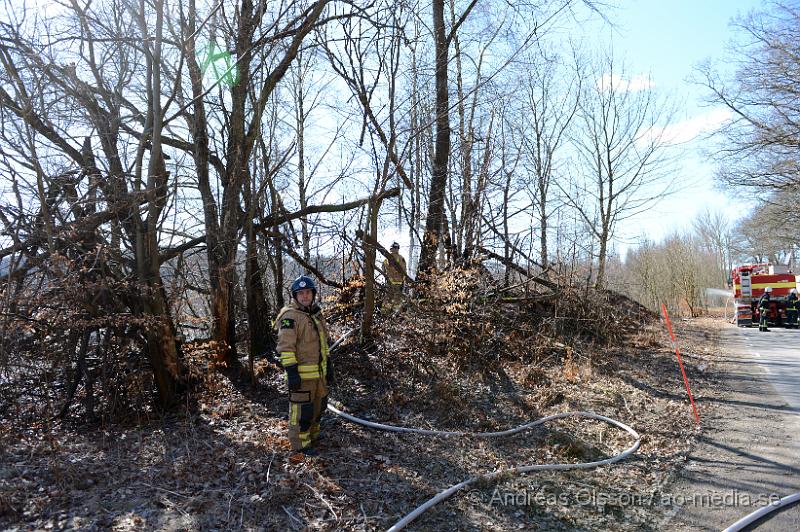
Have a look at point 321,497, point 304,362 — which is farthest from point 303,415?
point 321,497

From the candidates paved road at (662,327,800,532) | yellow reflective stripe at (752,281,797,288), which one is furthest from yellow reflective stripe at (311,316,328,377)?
yellow reflective stripe at (752,281,797,288)

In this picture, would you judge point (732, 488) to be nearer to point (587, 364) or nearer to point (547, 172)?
point (587, 364)

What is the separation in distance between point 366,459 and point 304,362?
120cm

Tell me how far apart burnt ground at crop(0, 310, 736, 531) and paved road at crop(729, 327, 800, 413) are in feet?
3.59

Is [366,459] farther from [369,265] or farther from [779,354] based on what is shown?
[779,354]

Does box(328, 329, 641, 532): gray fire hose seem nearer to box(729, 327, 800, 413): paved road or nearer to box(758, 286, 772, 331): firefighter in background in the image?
box(729, 327, 800, 413): paved road

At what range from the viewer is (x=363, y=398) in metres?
7.46

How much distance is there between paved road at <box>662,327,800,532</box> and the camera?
4314 mm

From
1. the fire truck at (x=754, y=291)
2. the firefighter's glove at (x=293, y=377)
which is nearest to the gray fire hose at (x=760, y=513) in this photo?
the firefighter's glove at (x=293, y=377)

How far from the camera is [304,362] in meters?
5.86

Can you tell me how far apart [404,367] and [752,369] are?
6467 millimetres

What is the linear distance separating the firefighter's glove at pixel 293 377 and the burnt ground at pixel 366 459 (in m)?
0.66

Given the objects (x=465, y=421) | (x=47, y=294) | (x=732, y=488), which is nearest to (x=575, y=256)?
(x=465, y=421)

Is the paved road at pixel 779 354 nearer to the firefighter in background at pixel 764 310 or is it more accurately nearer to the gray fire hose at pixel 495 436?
the firefighter in background at pixel 764 310
